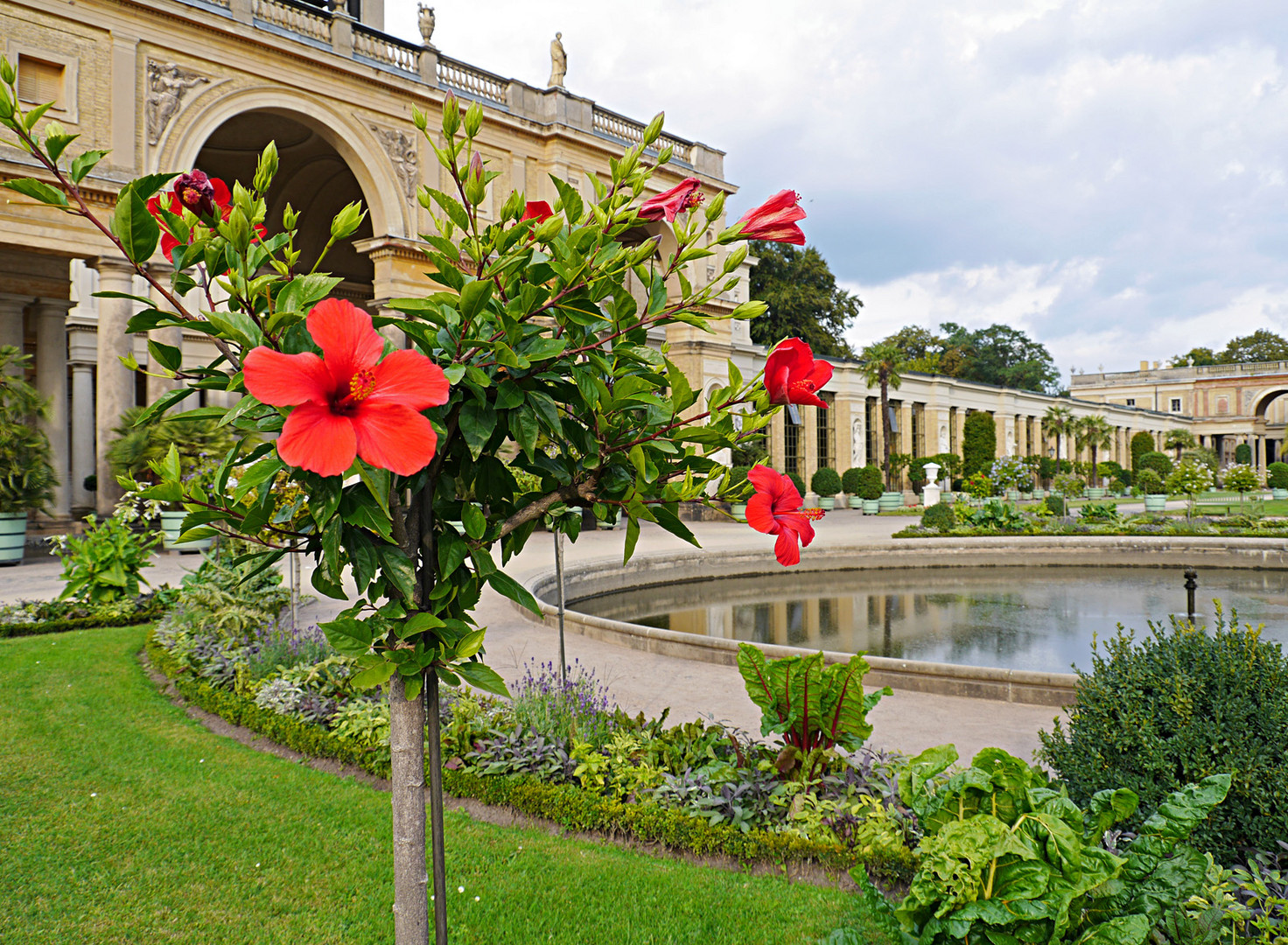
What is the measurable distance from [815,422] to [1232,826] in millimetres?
31726

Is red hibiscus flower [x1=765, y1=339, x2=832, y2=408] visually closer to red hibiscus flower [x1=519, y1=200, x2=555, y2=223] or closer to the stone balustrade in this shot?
red hibiscus flower [x1=519, y1=200, x2=555, y2=223]

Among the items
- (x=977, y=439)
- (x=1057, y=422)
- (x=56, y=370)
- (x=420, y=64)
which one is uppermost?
(x=420, y=64)

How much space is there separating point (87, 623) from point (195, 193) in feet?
29.9

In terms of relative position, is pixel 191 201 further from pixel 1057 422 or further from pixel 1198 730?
pixel 1057 422

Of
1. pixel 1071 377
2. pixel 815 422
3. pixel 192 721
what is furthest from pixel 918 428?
pixel 1071 377

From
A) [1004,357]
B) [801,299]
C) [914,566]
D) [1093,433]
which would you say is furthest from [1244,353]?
[914,566]

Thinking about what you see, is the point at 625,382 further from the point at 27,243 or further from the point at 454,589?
the point at 27,243

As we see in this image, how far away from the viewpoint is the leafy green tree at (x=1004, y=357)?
236 ft

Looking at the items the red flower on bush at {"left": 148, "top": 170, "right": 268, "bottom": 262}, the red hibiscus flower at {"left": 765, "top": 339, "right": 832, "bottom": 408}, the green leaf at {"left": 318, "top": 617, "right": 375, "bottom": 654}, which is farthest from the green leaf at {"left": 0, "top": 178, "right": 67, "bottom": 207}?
the red hibiscus flower at {"left": 765, "top": 339, "right": 832, "bottom": 408}

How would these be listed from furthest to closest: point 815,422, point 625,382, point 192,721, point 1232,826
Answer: point 815,422 → point 192,721 → point 1232,826 → point 625,382

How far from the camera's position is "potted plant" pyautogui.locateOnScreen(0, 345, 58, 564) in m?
13.3

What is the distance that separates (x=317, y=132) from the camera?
1777 cm

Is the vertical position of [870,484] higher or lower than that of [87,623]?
higher

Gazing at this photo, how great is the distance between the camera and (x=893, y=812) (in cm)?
345
